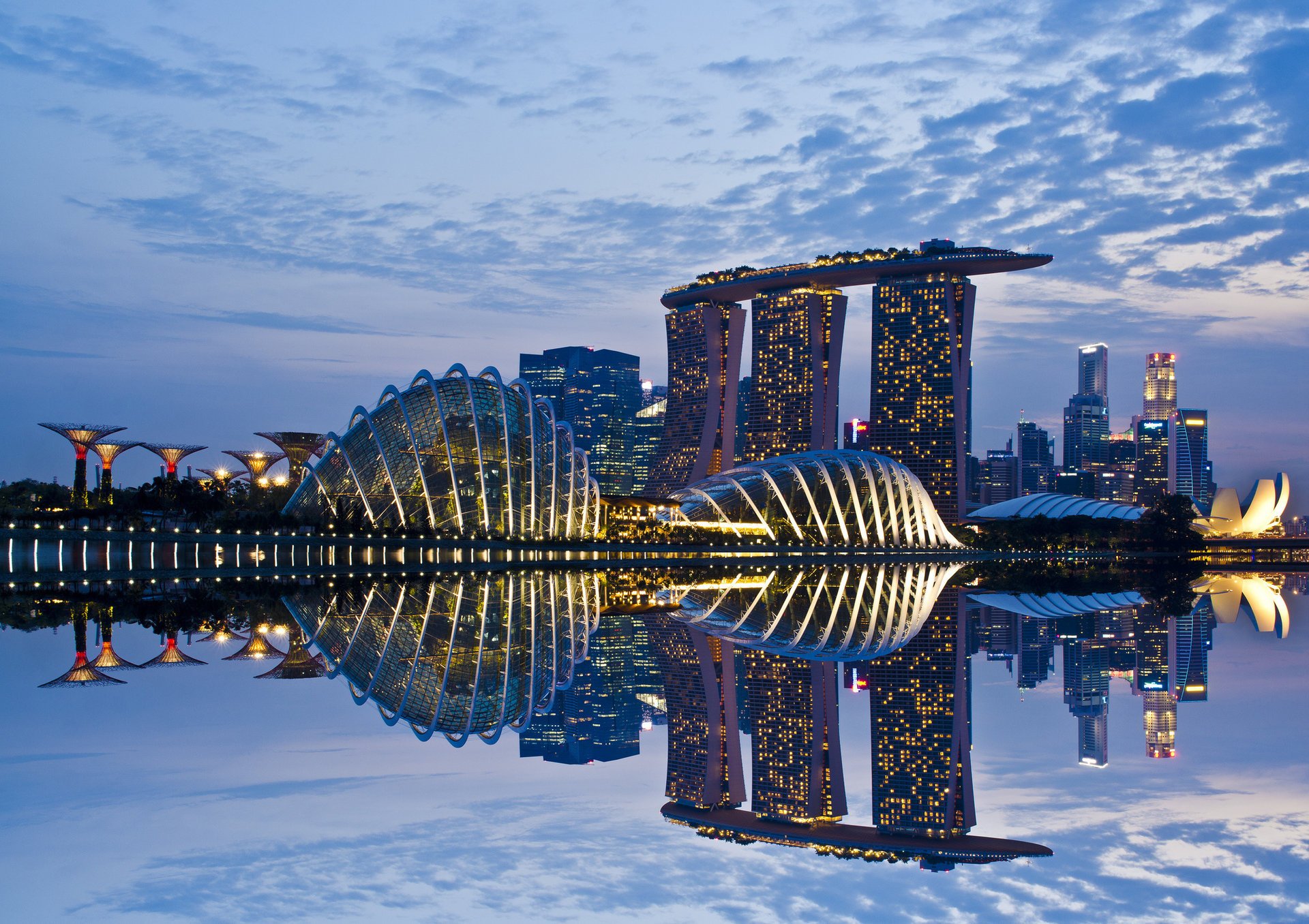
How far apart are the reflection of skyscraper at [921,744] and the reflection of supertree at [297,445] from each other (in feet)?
374

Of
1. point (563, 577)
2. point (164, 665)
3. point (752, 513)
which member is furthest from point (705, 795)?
point (752, 513)

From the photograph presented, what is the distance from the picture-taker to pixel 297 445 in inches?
5310

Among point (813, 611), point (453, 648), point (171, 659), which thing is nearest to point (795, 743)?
point (453, 648)

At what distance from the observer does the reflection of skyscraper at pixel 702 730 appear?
17.6m

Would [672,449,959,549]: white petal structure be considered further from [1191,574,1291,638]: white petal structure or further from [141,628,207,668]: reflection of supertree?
[141,628,207,668]: reflection of supertree

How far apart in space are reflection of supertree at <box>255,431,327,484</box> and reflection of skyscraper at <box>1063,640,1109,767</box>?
112 metres

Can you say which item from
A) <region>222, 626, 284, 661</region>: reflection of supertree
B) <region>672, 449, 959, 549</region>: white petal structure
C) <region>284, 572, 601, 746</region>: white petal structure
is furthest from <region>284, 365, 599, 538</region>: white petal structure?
<region>222, 626, 284, 661</region>: reflection of supertree

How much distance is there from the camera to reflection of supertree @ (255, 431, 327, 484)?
133125 mm

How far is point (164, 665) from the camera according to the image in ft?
81.1

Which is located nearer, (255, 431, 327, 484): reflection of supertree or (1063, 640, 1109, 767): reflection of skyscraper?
(1063, 640, 1109, 767): reflection of skyscraper

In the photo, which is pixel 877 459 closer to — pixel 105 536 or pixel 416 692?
pixel 105 536

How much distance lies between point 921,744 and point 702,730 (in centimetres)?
360

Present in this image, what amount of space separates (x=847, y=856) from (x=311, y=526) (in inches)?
2493

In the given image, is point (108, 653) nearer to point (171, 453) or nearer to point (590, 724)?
point (590, 724)
